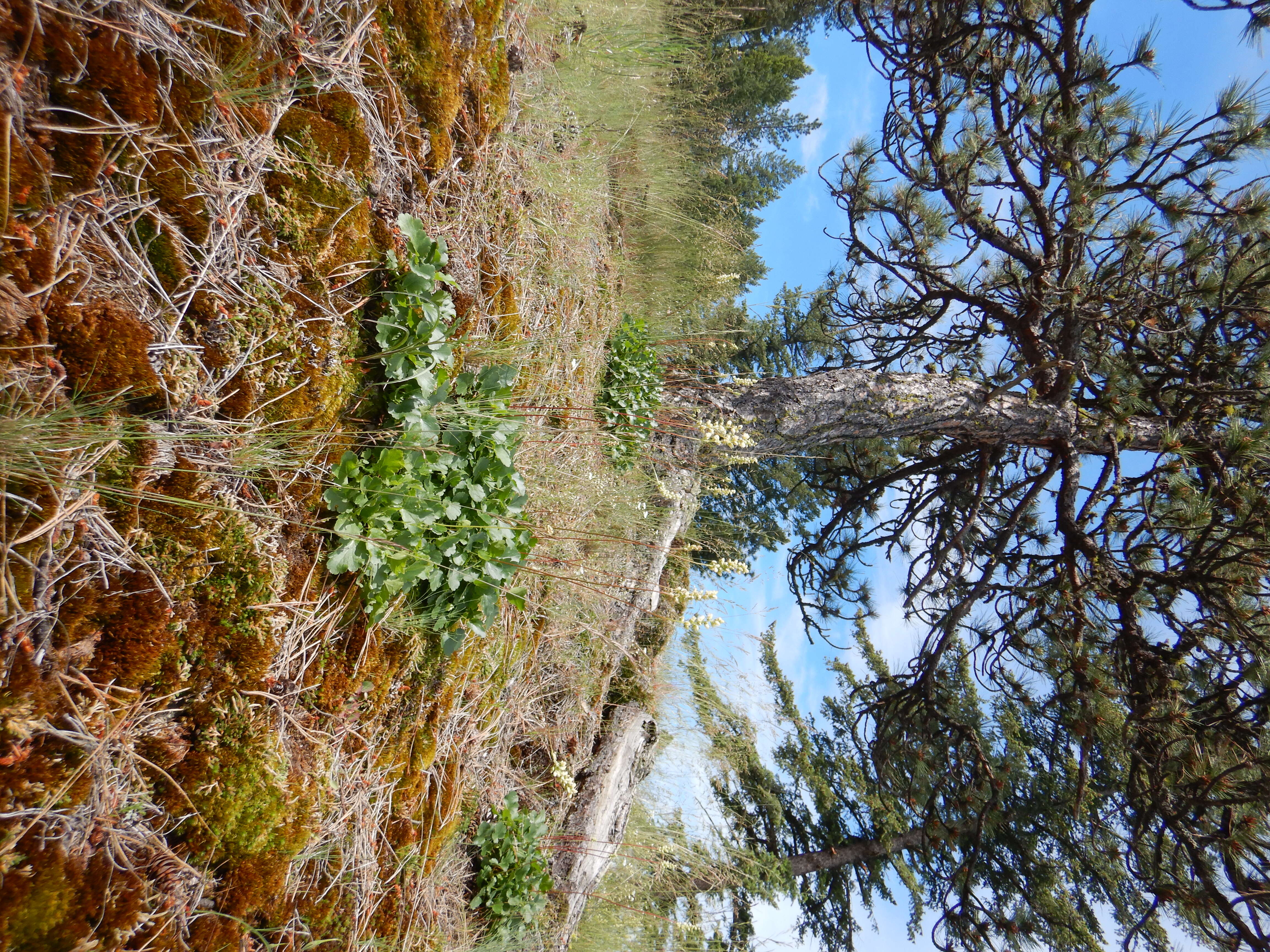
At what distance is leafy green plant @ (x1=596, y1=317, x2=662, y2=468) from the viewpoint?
493 cm

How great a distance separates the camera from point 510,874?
3.17 metres

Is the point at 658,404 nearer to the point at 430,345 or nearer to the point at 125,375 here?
the point at 430,345

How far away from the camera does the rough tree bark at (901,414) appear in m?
5.05

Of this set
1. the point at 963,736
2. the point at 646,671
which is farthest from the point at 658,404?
the point at 963,736

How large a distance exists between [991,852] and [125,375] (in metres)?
8.81

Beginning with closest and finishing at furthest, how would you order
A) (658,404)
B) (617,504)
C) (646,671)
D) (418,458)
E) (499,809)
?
1. (418,458)
2. (499,809)
3. (617,504)
4. (646,671)
5. (658,404)

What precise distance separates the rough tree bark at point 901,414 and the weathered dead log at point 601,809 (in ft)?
8.15

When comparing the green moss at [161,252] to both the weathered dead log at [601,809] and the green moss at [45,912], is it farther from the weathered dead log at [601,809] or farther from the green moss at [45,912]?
the weathered dead log at [601,809]

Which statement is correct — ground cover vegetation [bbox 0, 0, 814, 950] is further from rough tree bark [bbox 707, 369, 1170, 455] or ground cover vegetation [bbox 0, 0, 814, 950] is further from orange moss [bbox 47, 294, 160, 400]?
rough tree bark [bbox 707, 369, 1170, 455]

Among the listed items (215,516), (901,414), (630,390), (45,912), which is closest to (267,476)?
(215,516)

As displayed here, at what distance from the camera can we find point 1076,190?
4090mm

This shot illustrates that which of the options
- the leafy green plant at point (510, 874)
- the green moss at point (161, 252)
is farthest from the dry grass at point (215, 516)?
the leafy green plant at point (510, 874)

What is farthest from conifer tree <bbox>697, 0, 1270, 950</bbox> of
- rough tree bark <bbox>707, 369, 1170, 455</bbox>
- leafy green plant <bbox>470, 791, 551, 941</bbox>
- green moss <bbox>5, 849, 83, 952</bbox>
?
green moss <bbox>5, 849, 83, 952</bbox>

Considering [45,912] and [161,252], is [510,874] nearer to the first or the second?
[45,912]
